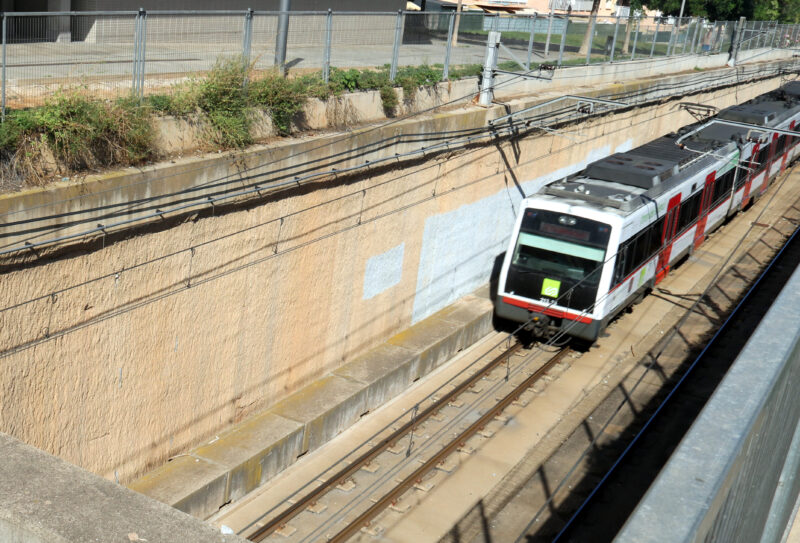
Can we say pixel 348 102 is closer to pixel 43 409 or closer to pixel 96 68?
pixel 96 68

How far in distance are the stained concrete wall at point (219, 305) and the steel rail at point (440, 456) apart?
238 cm

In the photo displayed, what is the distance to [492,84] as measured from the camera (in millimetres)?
17453

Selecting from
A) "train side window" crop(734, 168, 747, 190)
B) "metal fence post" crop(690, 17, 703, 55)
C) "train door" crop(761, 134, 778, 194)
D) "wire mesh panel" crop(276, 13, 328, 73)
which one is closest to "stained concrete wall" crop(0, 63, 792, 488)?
"wire mesh panel" crop(276, 13, 328, 73)

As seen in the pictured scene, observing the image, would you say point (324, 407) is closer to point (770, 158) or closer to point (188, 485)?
point (188, 485)

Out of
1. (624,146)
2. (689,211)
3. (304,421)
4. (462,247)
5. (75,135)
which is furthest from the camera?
(624,146)

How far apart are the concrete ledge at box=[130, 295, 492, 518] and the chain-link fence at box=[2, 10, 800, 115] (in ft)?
14.8

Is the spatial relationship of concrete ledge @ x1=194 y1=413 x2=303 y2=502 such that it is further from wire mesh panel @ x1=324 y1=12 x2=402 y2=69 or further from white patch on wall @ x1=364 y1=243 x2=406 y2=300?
wire mesh panel @ x1=324 y1=12 x2=402 y2=69

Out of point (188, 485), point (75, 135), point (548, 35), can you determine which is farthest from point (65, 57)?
point (548, 35)

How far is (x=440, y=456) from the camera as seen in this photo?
1293 centimetres

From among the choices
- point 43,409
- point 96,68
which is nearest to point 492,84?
point 96,68

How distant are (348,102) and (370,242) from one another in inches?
87.1

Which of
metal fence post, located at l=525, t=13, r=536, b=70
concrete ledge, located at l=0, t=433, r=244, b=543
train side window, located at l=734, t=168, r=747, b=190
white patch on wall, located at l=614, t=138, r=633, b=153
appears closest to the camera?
concrete ledge, located at l=0, t=433, r=244, b=543

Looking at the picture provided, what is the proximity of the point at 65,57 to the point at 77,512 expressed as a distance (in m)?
7.30

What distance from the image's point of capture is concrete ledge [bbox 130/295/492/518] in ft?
35.9
